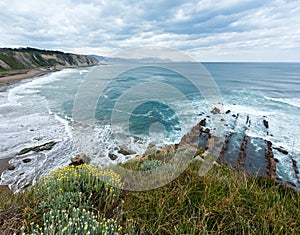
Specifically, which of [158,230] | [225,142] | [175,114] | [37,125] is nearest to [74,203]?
[158,230]

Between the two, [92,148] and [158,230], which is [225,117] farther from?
[158,230]

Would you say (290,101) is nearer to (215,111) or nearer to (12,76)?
(215,111)

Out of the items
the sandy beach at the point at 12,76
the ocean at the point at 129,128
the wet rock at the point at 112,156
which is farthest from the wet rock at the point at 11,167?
the sandy beach at the point at 12,76

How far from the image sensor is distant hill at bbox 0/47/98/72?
61.6 metres

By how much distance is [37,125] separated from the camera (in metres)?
16.8

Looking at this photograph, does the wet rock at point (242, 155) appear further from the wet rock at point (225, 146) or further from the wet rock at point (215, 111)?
the wet rock at point (215, 111)

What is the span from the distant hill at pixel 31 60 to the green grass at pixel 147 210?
72.6 m

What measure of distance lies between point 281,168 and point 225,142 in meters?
4.30

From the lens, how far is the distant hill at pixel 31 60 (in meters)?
61.6

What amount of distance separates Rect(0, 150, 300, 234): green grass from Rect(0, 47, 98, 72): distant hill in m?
72.6

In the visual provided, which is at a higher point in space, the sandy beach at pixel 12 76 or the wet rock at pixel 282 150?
the sandy beach at pixel 12 76

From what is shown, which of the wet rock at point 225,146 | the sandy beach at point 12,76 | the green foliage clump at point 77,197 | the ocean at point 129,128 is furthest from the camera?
the sandy beach at point 12,76

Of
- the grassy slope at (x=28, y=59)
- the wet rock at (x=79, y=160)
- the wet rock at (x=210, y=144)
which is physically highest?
the grassy slope at (x=28, y=59)

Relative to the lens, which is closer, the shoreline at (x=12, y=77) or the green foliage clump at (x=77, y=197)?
the green foliage clump at (x=77, y=197)
